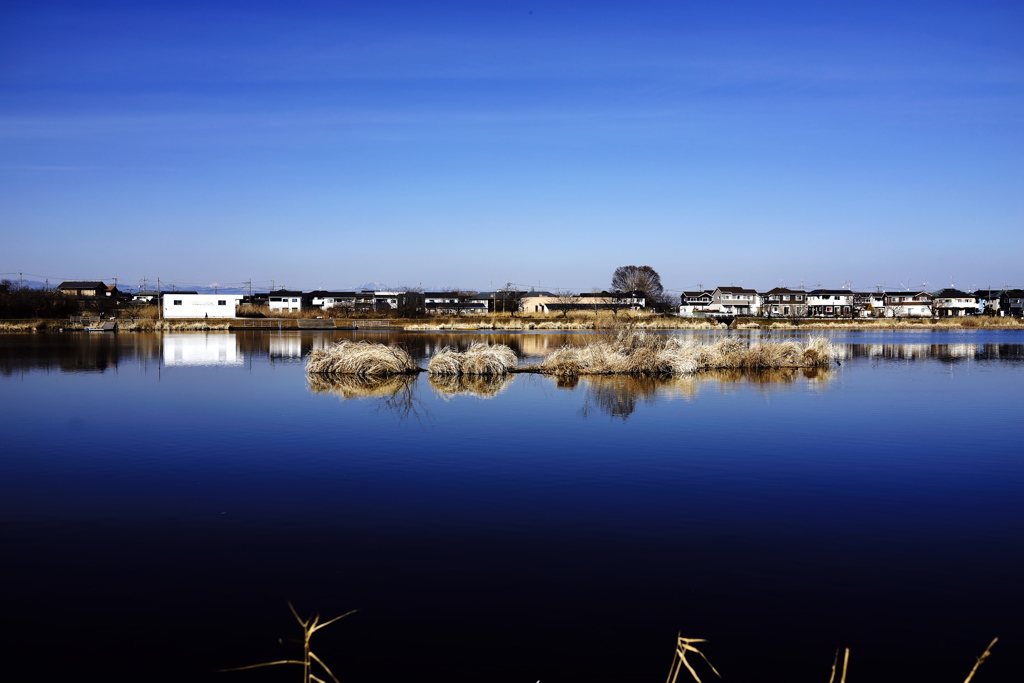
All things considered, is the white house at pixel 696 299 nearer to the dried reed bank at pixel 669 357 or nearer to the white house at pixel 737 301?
the white house at pixel 737 301

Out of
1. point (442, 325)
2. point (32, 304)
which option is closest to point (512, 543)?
point (442, 325)

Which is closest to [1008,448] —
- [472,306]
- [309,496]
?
[309,496]

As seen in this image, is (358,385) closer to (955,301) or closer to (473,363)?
(473,363)

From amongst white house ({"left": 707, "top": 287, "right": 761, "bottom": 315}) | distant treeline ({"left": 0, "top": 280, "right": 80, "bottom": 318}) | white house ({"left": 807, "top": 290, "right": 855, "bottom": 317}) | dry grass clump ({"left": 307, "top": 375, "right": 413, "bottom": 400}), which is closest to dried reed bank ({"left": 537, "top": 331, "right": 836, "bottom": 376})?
dry grass clump ({"left": 307, "top": 375, "right": 413, "bottom": 400})

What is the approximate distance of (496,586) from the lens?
712cm

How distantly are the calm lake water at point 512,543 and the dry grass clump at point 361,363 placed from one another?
30.5ft

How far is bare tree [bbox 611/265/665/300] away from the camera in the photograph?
479ft

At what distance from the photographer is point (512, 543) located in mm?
8352

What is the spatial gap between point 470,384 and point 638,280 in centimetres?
12667

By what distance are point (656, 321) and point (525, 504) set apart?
72486 mm

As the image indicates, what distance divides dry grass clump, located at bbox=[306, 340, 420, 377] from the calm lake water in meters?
9.31

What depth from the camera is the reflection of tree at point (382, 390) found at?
1872 cm

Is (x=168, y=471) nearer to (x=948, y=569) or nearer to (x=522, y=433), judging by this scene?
(x=522, y=433)

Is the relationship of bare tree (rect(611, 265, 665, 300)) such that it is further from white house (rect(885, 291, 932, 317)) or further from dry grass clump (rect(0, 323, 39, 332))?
dry grass clump (rect(0, 323, 39, 332))
